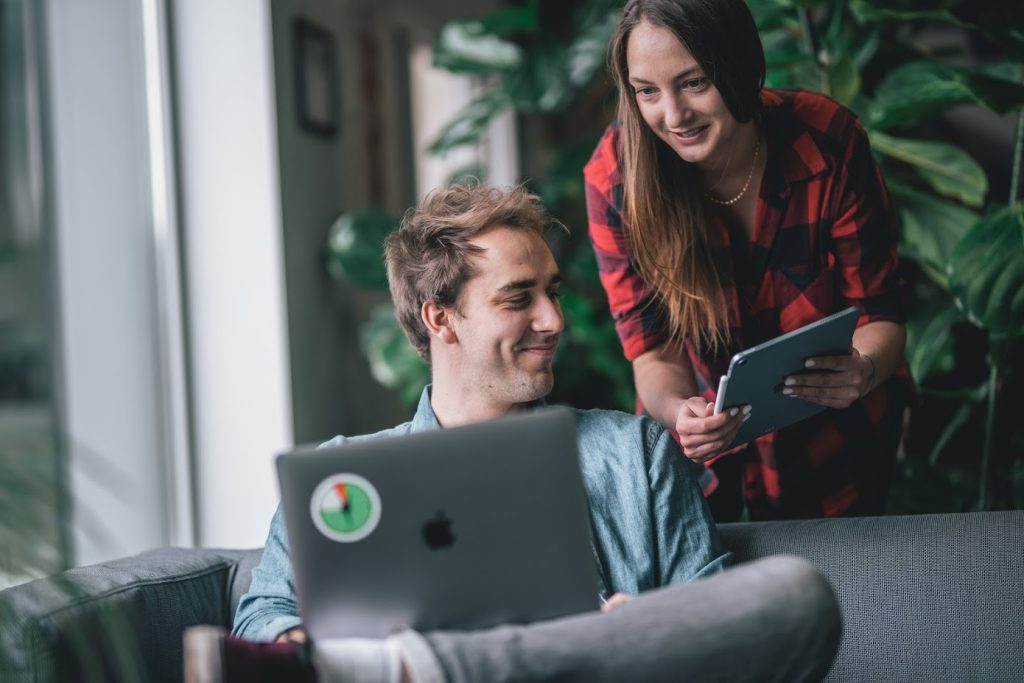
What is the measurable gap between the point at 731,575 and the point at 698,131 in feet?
2.56

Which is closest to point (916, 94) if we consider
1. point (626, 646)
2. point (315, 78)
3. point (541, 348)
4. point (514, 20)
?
point (541, 348)

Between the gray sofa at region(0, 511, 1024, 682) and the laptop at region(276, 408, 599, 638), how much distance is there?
47cm

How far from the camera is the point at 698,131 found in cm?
162

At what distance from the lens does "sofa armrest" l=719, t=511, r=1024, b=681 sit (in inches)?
57.9

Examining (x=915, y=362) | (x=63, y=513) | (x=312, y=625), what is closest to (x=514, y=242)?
(x=312, y=625)

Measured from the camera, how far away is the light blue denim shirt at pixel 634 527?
1463 mm

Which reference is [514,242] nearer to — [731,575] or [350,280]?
[731,575]

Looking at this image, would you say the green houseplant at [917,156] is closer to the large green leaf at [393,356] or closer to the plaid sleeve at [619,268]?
the large green leaf at [393,356]

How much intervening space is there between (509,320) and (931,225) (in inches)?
47.1

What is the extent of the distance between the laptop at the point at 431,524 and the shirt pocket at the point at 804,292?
2.49 ft

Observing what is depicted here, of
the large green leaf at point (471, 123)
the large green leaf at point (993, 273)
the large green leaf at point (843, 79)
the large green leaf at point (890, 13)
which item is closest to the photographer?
the large green leaf at point (993, 273)

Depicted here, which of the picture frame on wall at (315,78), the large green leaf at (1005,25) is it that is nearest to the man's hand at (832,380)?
the large green leaf at (1005,25)

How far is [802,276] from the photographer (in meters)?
1.74

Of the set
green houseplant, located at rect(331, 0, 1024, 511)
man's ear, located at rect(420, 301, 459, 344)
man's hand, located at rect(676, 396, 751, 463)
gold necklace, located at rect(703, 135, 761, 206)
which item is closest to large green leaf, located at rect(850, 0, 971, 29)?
green houseplant, located at rect(331, 0, 1024, 511)
